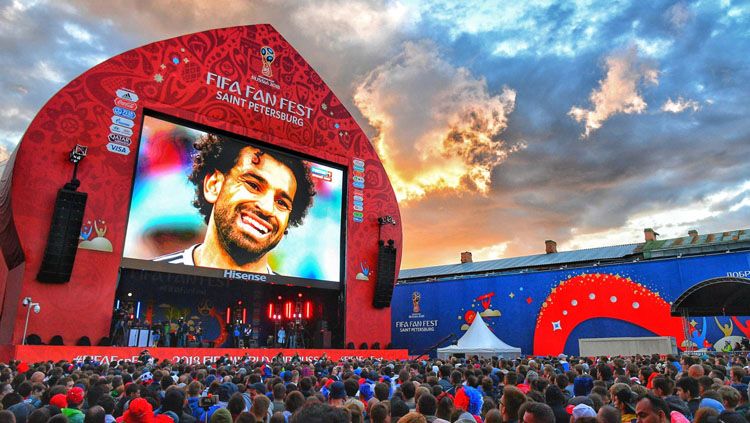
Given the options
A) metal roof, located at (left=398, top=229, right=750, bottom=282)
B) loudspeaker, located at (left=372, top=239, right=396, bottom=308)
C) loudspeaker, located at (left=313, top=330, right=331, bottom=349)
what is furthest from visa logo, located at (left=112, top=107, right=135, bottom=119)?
metal roof, located at (left=398, top=229, right=750, bottom=282)

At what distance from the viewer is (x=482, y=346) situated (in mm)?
27812

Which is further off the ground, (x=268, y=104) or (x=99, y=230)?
(x=268, y=104)

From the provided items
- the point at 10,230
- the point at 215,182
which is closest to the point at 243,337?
the point at 215,182

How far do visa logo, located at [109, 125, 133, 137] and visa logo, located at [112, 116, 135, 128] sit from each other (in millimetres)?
151

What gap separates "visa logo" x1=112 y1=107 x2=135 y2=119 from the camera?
2253 centimetres

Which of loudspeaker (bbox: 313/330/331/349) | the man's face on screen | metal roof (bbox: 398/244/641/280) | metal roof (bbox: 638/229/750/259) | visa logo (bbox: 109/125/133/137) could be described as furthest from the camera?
metal roof (bbox: 398/244/641/280)

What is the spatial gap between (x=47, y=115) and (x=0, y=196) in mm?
4271

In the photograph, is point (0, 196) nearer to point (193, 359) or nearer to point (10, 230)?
point (10, 230)

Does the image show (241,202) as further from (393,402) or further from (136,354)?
(393,402)

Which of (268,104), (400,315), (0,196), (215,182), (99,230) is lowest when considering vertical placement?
(400,315)

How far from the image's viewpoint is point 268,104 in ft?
92.0

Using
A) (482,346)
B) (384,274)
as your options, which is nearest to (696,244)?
(482,346)

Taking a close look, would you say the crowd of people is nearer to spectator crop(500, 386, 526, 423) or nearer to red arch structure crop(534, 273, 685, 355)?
spectator crop(500, 386, 526, 423)

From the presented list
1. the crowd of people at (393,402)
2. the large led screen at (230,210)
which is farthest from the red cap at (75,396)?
the large led screen at (230,210)
